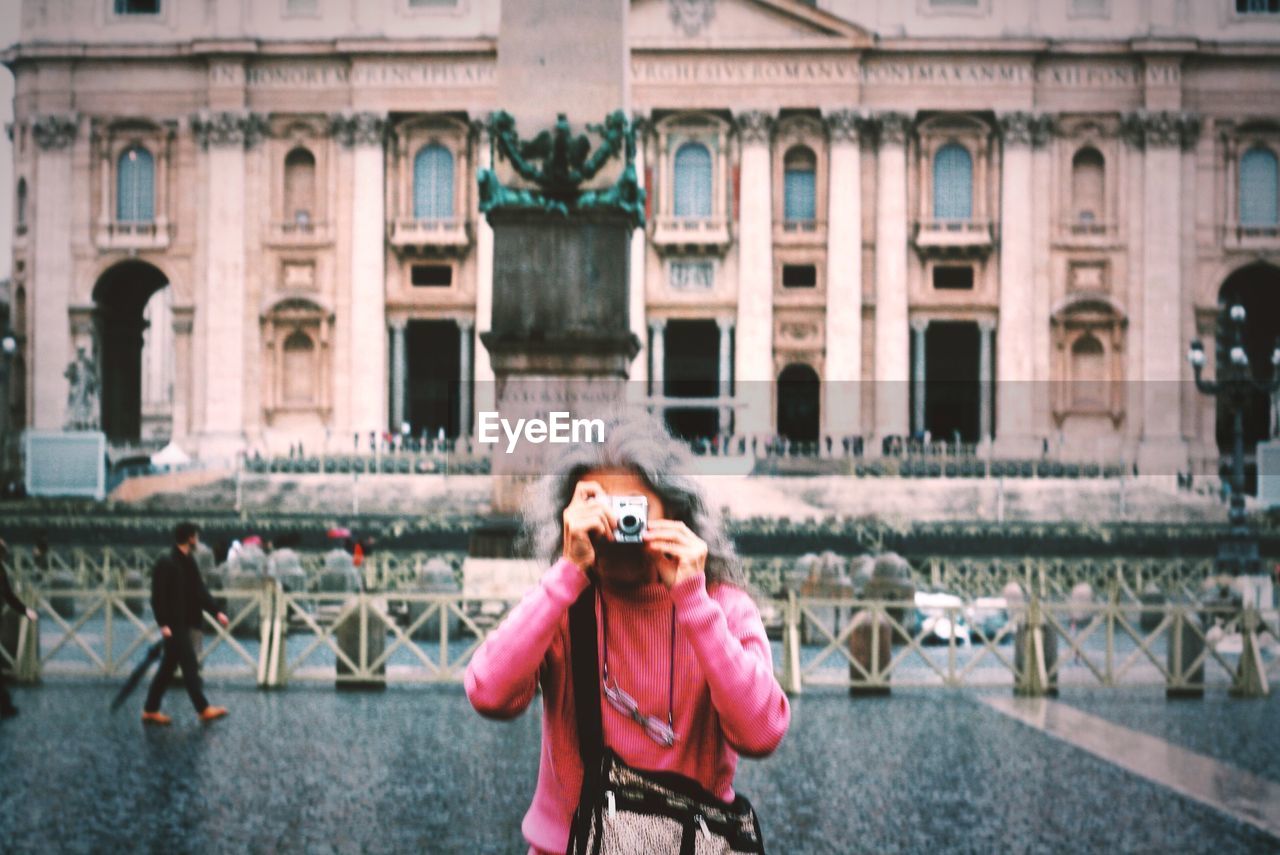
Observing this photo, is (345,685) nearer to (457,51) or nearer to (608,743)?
(608,743)

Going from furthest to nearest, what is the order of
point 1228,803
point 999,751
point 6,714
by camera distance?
point 6,714
point 999,751
point 1228,803

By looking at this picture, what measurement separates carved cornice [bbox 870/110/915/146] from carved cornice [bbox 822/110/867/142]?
0.59 meters

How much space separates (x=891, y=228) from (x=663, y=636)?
2024 inches

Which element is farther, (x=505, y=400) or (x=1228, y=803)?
(x=505, y=400)

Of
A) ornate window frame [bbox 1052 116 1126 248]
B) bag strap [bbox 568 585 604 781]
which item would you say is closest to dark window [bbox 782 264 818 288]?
ornate window frame [bbox 1052 116 1126 248]

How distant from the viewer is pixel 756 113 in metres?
52.9

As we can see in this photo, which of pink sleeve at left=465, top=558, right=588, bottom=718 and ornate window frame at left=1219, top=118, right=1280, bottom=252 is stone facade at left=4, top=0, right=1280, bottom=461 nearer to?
ornate window frame at left=1219, top=118, right=1280, bottom=252

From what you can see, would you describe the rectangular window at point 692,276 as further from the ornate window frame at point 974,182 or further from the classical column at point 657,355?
the ornate window frame at point 974,182

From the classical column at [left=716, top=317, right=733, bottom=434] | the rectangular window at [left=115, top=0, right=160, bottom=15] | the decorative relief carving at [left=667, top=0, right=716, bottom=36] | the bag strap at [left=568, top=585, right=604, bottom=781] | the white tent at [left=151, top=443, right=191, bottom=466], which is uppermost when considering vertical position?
the rectangular window at [left=115, top=0, right=160, bottom=15]

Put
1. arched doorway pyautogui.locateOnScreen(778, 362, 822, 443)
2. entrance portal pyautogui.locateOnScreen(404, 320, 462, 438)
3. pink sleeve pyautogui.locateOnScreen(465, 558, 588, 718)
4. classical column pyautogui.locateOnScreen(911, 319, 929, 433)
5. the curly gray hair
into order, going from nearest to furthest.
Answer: pink sleeve pyautogui.locateOnScreen(465, 558, 588, 718), the curly gray hair, classical column pyautogui.locateOnScreen(911, 319, 929, 433), arched doorway pyautogui.locateOnScreen(778, 362, 822, 443), entrance portal pyautogui.locateOnScreen(404, 320, 462, 438)

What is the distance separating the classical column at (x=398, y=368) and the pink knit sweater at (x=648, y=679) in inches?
2010

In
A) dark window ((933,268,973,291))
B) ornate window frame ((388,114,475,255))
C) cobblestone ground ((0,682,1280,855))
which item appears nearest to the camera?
cobblestone ground ((0,682,1280,855))

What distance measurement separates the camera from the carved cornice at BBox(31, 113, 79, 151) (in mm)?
52875

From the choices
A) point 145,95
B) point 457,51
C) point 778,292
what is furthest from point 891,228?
point 145,95
